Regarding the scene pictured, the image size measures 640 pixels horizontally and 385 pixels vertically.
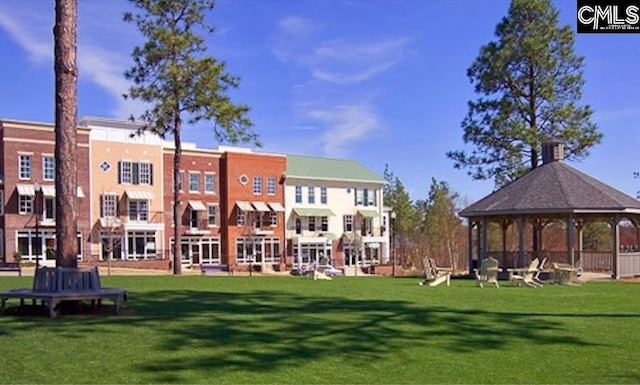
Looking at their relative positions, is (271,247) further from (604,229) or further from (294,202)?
(604,229)

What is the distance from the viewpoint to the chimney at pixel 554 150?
106 ft

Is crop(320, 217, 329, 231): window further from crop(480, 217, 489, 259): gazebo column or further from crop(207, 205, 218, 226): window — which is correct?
crop(480, 217, 489, 259): gazebo column

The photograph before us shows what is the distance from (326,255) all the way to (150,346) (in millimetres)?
52389

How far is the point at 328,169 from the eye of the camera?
2479 inches

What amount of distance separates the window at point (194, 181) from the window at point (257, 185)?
5013mm

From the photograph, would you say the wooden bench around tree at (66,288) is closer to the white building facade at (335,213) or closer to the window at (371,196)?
the white building facade at (335,213)

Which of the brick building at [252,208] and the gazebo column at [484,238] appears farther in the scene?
the brick building at [252,208]

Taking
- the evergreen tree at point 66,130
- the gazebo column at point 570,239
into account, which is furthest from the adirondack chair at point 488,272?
the evergreen tree at point 66,130

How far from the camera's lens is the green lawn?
768cm

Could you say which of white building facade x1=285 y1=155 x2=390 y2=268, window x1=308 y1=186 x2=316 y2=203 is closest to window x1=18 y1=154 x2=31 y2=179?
white building facade x1=285 y1=155 x2=390 y2=268

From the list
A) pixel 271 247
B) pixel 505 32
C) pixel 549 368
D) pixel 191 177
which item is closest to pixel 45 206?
pixel 191 177

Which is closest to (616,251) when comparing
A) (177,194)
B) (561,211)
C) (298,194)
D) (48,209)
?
(561,211)

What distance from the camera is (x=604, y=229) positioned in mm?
46000

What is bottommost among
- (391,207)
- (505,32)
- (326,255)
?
(326,255)
